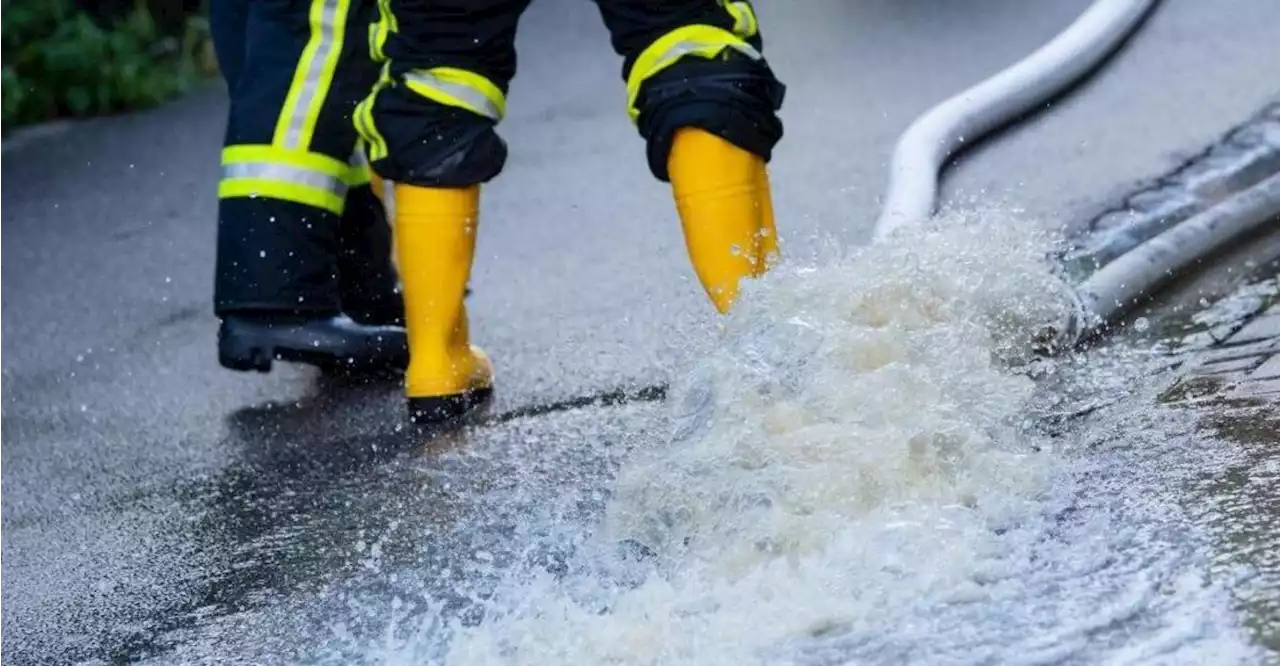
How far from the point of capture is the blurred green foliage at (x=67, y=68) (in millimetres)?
7086

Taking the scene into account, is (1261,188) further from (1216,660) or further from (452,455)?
(1216,660)

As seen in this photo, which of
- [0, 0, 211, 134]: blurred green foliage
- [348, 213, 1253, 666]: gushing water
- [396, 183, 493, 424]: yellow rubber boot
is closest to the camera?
[348, 213, 1253, 666]: gushing water

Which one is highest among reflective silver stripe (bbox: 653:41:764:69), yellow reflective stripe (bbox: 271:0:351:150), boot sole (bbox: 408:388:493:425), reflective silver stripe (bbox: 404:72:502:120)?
reflective silver stripe (bbox: 653:41:764:69)

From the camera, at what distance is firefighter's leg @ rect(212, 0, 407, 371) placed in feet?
12.3

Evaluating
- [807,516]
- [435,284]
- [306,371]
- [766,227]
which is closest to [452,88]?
[435,284]

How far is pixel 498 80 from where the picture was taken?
138 inches

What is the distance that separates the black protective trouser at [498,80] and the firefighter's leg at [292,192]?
29cm

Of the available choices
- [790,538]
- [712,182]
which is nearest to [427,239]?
[712,182]

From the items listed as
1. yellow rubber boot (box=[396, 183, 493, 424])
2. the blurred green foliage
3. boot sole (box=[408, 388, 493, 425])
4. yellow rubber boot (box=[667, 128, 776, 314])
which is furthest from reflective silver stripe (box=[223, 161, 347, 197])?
the blurred green foliage

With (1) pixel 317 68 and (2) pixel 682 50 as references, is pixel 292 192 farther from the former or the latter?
(2) pixel 682 50

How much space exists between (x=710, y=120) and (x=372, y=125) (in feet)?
2.05

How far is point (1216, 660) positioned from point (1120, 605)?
7.2 inches

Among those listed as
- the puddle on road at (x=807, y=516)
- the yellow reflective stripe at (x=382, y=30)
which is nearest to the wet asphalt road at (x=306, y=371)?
the puddle on road at (x=807, y=516)

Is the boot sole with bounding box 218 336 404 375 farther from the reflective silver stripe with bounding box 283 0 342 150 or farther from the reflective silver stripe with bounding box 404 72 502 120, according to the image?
the reflective silver stripe with bounding box 404 72 502 120
